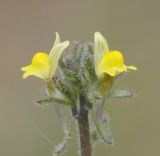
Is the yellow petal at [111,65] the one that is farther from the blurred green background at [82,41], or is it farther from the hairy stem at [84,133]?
the blurred green background at [82,41]

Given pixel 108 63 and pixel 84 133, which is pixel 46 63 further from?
pixel 84 133

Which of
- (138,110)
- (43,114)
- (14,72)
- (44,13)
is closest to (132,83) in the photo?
(138,110)

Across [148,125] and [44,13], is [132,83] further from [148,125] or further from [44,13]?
[44,13]

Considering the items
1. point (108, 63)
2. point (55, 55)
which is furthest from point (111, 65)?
point (55, 55)

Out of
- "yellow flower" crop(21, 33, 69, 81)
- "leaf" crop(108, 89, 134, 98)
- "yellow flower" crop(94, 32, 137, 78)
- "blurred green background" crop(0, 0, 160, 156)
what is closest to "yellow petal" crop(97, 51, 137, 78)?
"yellow flower" crop(94, 32, 137, 78)

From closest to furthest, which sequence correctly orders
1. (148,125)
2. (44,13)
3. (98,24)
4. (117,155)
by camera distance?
(117,155), (148,125), (98,24), (44,13)

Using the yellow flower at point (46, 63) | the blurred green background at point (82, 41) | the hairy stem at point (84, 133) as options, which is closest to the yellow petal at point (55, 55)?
the yellow flower at point (46, 63)

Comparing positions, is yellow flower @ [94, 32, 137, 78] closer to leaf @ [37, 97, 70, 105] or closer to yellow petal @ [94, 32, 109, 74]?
yellow petal @ [94, 32, 109, 74]
